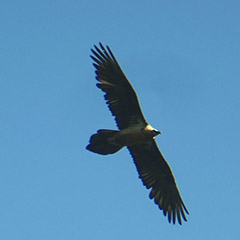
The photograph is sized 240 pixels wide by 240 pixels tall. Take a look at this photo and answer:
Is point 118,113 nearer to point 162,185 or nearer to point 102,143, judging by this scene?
point 102,143

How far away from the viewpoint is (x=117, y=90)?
16984 mm

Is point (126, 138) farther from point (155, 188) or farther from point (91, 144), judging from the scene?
point (155, 188)

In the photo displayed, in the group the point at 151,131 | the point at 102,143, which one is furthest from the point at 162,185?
the point at 102,143

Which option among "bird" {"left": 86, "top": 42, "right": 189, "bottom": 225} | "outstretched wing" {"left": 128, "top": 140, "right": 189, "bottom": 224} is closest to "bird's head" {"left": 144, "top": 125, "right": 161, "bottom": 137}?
"bird" {"left": 86, "top": 42, "right": 189, "bottom": 225}

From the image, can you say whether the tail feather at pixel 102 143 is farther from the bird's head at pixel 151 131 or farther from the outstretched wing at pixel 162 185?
the outstretched wing at pixel 162 185

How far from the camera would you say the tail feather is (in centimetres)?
1673

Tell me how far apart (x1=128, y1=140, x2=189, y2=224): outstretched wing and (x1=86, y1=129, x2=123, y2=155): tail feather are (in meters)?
1.61

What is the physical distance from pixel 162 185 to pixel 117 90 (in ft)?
10.8

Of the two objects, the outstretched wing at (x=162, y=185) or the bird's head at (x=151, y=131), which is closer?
the bird's head at (x=151, y=131)

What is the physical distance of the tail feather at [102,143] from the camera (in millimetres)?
16734

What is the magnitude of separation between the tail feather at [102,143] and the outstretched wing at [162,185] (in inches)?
63.3

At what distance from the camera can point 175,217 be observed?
1875cm

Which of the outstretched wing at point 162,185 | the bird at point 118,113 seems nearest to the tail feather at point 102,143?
the bird at point 118,113

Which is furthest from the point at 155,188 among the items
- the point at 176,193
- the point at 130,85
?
the point at 130,85
